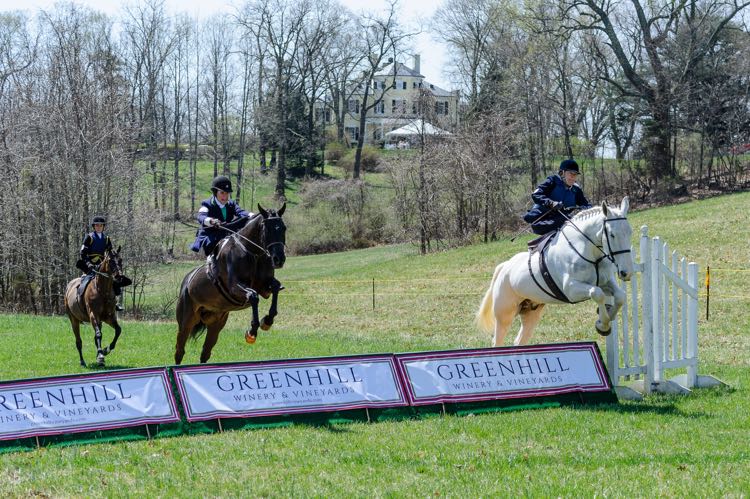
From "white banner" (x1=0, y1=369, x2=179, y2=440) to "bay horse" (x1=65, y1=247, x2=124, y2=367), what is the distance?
21.0ft

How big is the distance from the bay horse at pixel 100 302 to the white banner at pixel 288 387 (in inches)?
252

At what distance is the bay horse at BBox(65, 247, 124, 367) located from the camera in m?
15.2

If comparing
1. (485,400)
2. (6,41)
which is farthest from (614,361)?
(6,41)

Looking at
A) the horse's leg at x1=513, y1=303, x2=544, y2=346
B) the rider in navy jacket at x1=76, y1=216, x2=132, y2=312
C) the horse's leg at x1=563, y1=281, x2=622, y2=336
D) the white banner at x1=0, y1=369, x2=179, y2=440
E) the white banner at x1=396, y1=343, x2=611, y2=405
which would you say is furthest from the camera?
the rider in navy jacket at x1=76, y1=216, x2=132, y2=312

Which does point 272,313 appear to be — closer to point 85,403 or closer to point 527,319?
point 85,403

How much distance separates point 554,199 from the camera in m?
12.5

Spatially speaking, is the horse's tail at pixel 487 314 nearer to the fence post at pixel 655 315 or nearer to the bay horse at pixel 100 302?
the fence post at pixel 655 315

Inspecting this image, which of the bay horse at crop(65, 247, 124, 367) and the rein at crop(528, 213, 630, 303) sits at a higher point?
the rein at crop(528, 213, 630, 303)

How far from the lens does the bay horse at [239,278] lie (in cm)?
1102

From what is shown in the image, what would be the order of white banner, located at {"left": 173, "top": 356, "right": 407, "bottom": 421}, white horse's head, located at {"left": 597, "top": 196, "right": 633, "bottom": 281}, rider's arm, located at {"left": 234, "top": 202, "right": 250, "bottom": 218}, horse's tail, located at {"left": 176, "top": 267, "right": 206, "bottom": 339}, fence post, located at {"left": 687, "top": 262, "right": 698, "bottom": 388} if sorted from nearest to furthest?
white banner, located at {"left": 173, "top": 356, "right": 407, "bottom": 421}
white horse's head, located at {"left": 597, "top": 196, "right": 633, "bottom": 281}
fence post, located at {"left": 687, "top": 262, "right": 698, "bottom": 388}
rider's arm, located at {"left": 234, "top": 202, "right": 250, "bottom": 218}
horse's tail, located at {"left": 176, "top": 267, "right": 206, "bottom": 339}

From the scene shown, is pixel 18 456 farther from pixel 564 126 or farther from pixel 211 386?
pixel 564 126

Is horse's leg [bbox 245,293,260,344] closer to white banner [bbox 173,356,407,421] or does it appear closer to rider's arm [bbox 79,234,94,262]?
white banner [bbox 173,356,407,421]

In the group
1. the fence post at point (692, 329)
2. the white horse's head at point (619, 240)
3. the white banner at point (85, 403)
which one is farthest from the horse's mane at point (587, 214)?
the white banner at point (85, 403)

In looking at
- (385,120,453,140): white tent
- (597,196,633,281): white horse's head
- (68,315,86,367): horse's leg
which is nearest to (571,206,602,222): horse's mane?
(597,196,633,281): white horse's head
